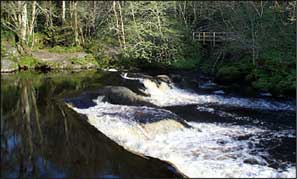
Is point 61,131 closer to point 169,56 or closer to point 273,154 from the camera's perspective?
point 273,154

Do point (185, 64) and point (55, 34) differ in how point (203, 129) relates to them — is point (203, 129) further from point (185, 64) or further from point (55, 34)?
point (185, 64)

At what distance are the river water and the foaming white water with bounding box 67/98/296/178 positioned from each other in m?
0.02

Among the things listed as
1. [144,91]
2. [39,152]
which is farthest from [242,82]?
[39,152]

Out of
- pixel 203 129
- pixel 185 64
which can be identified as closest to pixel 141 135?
pixel 203 129

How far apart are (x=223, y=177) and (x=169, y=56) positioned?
39.2 feet

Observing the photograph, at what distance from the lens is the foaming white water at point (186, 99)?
10.9 m

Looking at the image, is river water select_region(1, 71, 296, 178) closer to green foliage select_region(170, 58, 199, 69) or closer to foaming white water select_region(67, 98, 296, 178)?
foaming white water select_region(67, 98, 296, 178)

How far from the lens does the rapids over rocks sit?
6.21m

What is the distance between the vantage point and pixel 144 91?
11922 mm

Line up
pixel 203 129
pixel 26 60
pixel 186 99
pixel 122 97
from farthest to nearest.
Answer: pixel 186 99 → pixel 122 97 → pixel 203 129 → pixel 26 60

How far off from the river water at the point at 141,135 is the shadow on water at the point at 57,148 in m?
0.01

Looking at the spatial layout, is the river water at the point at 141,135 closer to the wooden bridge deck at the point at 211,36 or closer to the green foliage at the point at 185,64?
the green foliage at the point at 185,64

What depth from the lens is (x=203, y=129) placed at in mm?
8273

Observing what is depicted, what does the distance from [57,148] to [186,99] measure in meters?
6.24
